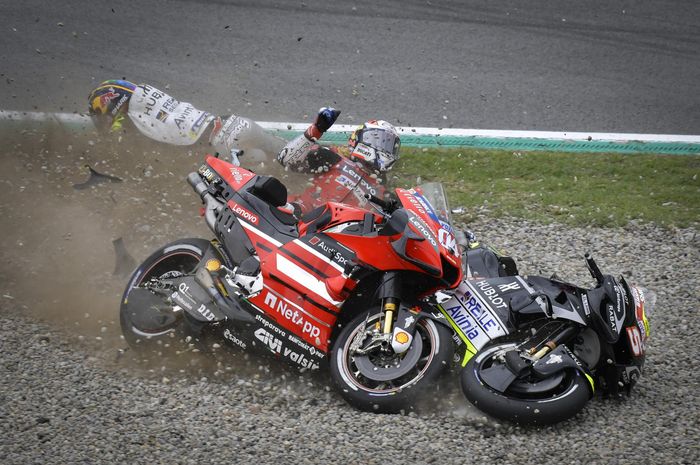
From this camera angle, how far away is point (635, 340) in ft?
18.1

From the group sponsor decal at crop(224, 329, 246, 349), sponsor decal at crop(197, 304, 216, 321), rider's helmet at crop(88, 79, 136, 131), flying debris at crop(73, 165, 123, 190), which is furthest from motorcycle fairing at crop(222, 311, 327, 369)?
rider's helmet at crop(88, 79, 136, 131)

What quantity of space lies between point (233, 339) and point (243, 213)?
1015mm

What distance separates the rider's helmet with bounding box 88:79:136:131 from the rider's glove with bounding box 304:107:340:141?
216cm

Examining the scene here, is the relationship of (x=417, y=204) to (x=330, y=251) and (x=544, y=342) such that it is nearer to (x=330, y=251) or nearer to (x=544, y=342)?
(x=330, y=251)

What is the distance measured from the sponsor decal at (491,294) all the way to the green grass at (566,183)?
2281mm

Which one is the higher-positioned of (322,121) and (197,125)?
(322,121)

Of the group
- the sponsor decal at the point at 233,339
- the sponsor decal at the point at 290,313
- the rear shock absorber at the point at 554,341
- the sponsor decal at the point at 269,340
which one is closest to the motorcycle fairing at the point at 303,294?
the sponsor decal at the point at 290,313

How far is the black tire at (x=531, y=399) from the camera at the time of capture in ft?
17.0

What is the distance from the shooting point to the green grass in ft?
27.3

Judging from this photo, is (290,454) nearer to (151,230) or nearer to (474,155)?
(151,230)

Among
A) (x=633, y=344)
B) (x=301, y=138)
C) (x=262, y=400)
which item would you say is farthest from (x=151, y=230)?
(x=633, y=344)

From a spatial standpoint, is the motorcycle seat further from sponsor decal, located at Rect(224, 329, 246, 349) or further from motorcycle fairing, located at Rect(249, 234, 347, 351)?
sponsor decal, located at Rect(224, 329, 246, 349)

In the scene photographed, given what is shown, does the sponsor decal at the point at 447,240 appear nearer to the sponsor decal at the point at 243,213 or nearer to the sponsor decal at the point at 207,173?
the sponsor decal at the point at 243,213

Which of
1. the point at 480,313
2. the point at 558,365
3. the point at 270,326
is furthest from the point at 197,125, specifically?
the point at 558,365
